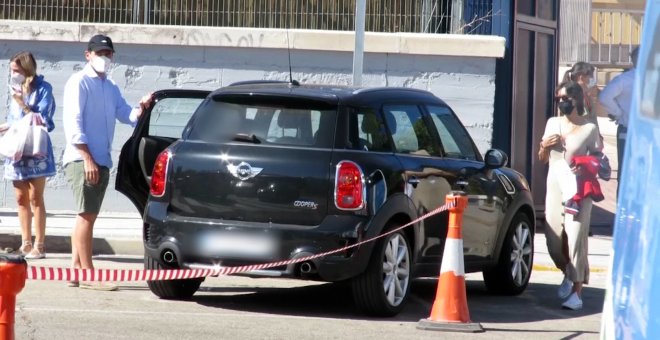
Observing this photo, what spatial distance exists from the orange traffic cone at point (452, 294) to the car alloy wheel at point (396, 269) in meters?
0.38

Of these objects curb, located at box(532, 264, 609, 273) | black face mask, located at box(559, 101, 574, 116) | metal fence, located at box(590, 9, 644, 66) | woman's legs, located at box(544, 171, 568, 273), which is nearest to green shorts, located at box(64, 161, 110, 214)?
woman's legs, located at box(544, 171, 568, 273)

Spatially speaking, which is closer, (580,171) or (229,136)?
(229,136)

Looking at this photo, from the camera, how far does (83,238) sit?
381 inches

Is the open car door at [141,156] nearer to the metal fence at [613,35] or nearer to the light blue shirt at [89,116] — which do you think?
the light blue shirt at [89,116]

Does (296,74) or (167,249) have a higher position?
(296,74)

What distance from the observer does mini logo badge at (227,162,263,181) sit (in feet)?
28.0

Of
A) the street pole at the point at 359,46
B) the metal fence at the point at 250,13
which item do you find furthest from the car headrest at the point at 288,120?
the metal fence at the point at 250,13

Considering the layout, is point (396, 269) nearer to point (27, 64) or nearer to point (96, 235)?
point (27, 64)

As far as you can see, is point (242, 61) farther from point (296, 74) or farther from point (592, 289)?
point (592, 289)

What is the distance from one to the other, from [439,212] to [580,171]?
50.5 inches

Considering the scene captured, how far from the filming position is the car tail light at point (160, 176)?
8.84 metres

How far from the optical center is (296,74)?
15.5 metres

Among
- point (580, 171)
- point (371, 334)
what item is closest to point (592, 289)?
point (580, 171)

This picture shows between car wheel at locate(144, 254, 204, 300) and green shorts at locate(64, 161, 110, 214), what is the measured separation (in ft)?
2.73
